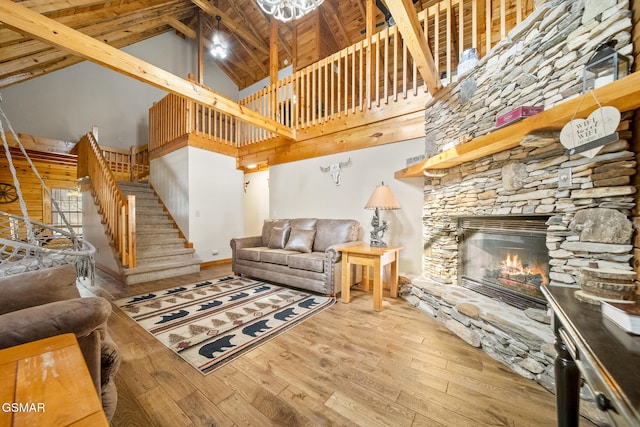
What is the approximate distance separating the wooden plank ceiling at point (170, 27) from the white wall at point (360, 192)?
9.43ft

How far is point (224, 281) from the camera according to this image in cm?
360

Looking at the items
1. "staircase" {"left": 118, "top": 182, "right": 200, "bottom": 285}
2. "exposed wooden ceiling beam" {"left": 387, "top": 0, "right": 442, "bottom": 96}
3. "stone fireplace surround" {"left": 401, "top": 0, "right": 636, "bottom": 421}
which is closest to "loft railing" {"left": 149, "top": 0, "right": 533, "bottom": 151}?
"exposed wooden ceiling beam" {"left": 387, "top": 0, "right": 442, "bottom": 96}

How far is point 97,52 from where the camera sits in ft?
6.68

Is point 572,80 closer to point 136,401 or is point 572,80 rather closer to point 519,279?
point 519,279

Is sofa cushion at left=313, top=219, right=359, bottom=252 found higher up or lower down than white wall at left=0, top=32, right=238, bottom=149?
lower down

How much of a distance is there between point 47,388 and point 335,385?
1.31m

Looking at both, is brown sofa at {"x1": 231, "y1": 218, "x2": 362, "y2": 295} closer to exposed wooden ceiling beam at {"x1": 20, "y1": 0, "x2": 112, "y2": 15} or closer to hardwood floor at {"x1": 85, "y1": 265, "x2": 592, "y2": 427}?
hardwood floor at {"x1": 85, "y1": 265, "x2": 592, "y2": 427}

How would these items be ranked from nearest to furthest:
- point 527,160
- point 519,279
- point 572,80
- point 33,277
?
point 33,277, point 572,80, point 527,160, point 519,279

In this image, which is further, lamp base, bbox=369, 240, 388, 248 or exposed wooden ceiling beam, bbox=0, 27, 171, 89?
exposed wooden ceiling beam, bbox=0, 27, 171, 89

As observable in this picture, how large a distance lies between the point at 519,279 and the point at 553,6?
1.98 meters

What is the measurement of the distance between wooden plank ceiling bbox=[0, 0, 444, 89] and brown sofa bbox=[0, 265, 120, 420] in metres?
4.75

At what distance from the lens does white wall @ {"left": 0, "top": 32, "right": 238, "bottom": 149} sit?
519 cm

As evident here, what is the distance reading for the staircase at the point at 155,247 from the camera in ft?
12.2

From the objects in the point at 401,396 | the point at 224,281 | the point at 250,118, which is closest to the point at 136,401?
the point at 401,396
